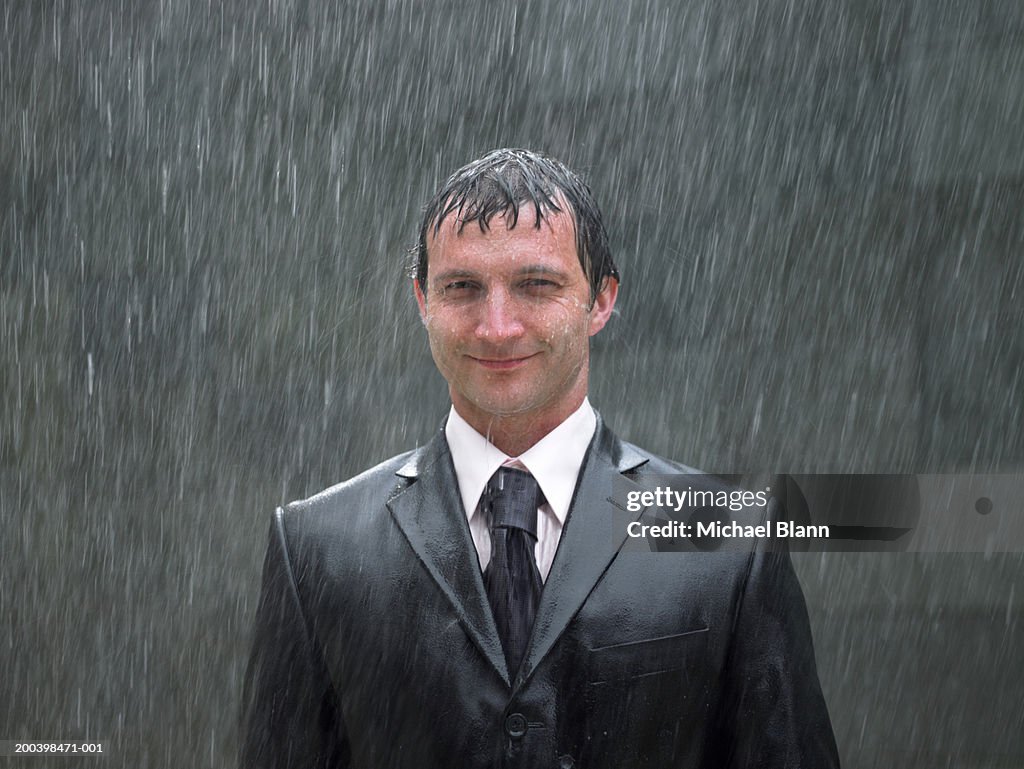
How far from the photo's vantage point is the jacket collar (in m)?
1.39

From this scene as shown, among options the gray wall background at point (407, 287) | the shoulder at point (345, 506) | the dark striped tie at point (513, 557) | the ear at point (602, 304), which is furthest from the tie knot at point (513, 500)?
the gray wall background at point (407, 287)

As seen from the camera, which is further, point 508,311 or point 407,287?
point 407,287

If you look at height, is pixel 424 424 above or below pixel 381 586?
above

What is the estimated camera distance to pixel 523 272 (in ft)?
4.64

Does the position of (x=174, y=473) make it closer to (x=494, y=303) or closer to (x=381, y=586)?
(x=381, y=586)

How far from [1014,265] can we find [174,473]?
2113mm

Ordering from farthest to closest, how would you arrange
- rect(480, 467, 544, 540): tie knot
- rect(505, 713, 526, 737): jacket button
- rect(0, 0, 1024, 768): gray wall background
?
rect(0, 0, 1024, 768): gray wall background → rect(480, 467, 544, 540): tie knot → rect(505, 713, 526, 737): jacket button

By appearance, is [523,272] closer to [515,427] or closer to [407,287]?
[515,427]

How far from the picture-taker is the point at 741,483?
1722mm

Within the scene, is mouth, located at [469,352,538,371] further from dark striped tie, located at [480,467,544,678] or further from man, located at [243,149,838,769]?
dark striped tie, located at [480,467,544,678]

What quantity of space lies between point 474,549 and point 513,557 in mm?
61

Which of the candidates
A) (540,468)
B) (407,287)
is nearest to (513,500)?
(540,468)

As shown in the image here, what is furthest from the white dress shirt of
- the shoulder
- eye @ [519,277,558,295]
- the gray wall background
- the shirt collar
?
the gray wall background

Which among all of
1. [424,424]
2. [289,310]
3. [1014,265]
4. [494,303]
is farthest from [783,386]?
[289,310]
